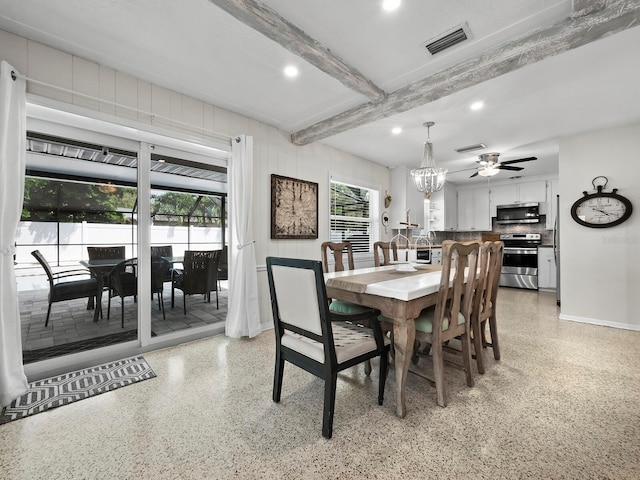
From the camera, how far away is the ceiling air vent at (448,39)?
2.03m

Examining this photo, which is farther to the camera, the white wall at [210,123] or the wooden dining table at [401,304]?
the white wall at [210,123]

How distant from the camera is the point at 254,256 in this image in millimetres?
3453

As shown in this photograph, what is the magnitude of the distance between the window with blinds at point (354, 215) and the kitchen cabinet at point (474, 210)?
3.10m

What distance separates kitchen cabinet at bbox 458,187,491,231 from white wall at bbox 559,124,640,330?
2.96 m

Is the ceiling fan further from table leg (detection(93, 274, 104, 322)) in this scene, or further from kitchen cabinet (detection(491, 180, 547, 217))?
table leg (detection(93, 274, 104, 322))

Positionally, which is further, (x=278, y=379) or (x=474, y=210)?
(x=474, y=210)

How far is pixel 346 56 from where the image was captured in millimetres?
2338

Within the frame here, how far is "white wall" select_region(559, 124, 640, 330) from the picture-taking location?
3607 mm

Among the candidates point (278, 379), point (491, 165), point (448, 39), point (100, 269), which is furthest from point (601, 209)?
point (100, 269)

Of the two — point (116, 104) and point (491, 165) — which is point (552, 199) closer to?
point (491, 165)

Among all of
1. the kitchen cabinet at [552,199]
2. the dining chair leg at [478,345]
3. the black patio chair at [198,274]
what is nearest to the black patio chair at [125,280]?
the black patio chair at [198,274]

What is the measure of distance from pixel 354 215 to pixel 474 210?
147 inches

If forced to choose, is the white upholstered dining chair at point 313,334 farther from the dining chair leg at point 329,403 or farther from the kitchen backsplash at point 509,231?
the kitchen backsplash at point 509,231

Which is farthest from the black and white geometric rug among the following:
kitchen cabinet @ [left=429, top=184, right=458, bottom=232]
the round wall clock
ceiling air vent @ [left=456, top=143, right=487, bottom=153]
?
kitchen cabinet @ [left=429, top=184, right=458, bottom=232]
